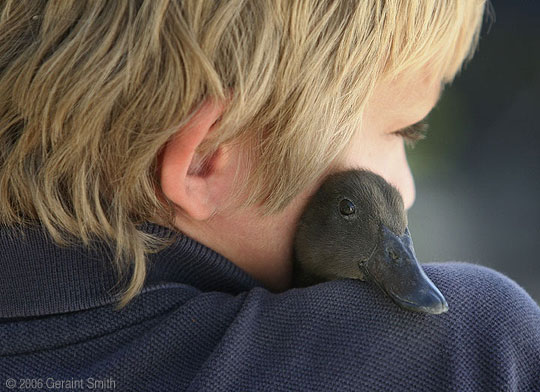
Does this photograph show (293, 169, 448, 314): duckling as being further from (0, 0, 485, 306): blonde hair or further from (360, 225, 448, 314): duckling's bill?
(0, 0, 485, 306): blonde hair

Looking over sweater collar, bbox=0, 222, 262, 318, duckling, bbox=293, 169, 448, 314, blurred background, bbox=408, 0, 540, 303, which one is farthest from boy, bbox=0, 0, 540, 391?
blurred background, bbox=408, 0, 540, 303

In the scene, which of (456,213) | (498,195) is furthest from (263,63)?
(498,195)

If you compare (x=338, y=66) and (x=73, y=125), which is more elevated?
(x=338, y=66)

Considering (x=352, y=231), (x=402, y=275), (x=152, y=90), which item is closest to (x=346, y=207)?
(x=352, y=231)

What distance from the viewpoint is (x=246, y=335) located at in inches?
45.8

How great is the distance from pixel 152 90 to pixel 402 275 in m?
0.55

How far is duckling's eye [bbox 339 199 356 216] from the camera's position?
1.52m

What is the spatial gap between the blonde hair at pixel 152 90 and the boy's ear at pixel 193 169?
19 mm

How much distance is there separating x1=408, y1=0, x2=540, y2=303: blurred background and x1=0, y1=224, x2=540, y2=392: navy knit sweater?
2346 mm

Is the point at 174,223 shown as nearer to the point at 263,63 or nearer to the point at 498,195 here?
the point at 263,63

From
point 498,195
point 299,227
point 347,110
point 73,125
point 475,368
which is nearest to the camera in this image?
point 475,368

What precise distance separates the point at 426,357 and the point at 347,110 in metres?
0.46

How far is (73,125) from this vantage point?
1195 mm

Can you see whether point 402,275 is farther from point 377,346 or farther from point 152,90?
point 152,90
